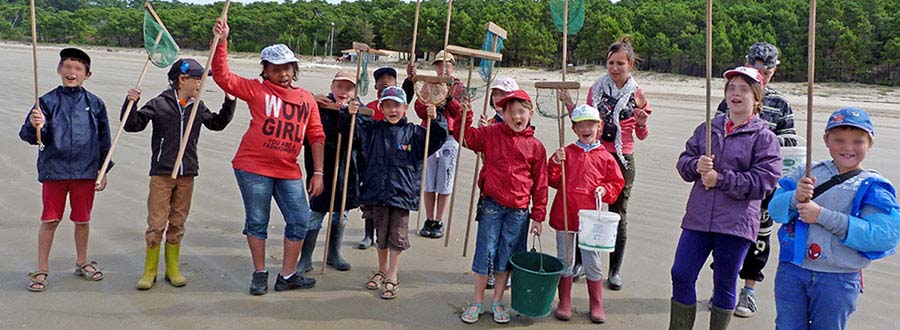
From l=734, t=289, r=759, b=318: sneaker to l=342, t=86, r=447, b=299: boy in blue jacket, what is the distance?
2697 millimetres

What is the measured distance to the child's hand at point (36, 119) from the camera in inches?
175

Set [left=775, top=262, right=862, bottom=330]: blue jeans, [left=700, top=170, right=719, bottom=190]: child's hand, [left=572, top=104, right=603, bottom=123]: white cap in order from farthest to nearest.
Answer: [left=572, top=104, right=603, bottom=123]: white cap < [left=700, top=170, right=719, bottom=190]: child's hand < [left=775, top=262, right=862, bottom=330]: blue jeans

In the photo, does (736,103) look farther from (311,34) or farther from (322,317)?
(311,34)

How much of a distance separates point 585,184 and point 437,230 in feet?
7.98

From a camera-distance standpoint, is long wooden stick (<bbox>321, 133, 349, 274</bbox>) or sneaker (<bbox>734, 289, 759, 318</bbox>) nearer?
sneaker (<bbox>734, 289, 759, 318</bbox>)

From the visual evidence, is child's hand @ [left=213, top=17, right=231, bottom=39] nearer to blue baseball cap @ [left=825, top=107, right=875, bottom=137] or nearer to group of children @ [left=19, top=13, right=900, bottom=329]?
group of children @ [left=19, top=13, right=900, bottom=329]

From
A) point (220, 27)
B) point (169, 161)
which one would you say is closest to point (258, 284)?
point (169, 161)

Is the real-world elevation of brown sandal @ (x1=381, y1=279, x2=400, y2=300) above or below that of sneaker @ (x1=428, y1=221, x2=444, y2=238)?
below

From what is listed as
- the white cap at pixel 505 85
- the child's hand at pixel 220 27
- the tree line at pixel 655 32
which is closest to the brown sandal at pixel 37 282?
the child's hand at pixel 220 27

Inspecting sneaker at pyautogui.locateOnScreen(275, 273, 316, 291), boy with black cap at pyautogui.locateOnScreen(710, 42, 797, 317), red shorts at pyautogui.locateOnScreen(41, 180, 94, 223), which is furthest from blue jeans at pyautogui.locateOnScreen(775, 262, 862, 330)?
red shorts at pyautogui.locateOnScreen(41, 180, 94, 223)

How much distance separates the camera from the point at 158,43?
5102 mm

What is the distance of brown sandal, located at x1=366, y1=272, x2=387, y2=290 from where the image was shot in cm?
510

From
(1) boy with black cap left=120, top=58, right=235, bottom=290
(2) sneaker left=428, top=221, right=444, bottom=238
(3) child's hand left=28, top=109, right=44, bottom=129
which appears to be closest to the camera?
(3) child's hand left=28, top=109, right=44, bottom=129

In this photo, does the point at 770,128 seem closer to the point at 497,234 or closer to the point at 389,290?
the point at 497,234
